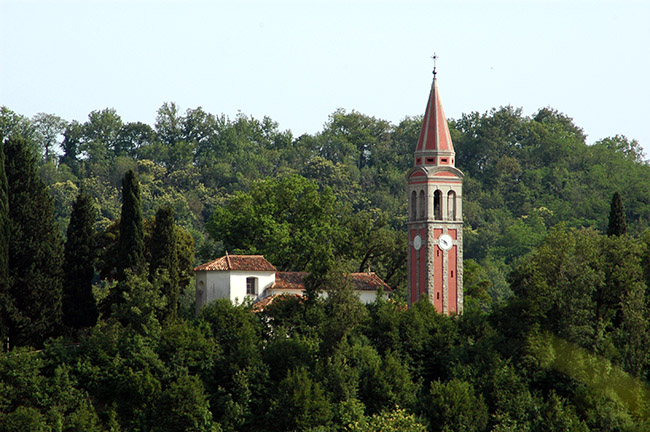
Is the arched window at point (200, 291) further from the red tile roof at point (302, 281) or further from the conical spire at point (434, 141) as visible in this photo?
the conical spire at point (434, 141)

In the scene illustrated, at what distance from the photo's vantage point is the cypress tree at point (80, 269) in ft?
177

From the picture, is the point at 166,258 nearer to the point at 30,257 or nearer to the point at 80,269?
the point at 80,269

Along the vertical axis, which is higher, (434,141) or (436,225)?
(434,141)

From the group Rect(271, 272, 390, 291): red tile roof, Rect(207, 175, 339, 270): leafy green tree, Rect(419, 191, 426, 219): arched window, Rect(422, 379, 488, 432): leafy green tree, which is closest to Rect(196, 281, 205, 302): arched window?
Rect(271, 272, 390, 291): red tile roof

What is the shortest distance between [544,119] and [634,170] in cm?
1176

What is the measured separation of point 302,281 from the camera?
59000 millimetres

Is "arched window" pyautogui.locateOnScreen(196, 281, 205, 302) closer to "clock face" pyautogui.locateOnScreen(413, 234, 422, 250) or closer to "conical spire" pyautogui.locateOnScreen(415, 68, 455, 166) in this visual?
"clock face" pyautogui.locateOnScreen(413, 234, 422, 250)

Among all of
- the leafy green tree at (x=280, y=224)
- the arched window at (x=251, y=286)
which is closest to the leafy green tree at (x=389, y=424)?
the arched window at (x=251, y=286)

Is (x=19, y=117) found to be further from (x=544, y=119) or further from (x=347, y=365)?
(x=347, y=365)

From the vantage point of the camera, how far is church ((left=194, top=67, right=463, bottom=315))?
57.9 m

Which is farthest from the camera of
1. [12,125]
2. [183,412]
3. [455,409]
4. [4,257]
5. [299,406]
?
[12,125]

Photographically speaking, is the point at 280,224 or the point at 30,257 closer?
the point at 30,257

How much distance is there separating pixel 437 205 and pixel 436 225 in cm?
113

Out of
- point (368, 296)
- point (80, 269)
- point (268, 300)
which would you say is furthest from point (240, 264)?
point (80, 269)
